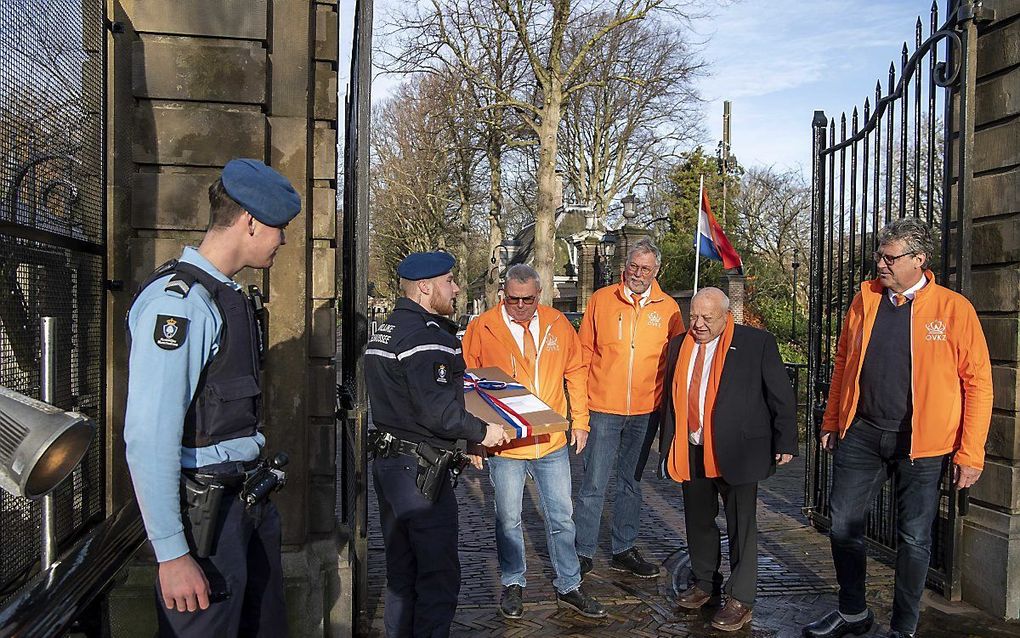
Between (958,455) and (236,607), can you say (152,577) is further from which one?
(958,455)

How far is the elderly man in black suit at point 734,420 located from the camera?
4762 millimetres

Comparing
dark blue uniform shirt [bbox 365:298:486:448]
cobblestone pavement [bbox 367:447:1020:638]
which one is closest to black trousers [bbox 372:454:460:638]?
dark blue uniform shirt [bbox 365:298:486:448]

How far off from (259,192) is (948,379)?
11.4 ft

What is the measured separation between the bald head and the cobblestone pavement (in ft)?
5.30

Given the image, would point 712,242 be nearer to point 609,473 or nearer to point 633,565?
point 609,473

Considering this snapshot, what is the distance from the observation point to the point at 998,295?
5.03 m

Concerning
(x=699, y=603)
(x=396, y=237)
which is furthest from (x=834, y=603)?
(x=396, y=237)

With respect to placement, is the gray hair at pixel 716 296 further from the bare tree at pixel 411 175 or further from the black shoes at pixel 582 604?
the bare tree at pixel 411 175

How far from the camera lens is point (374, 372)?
12.6 ft

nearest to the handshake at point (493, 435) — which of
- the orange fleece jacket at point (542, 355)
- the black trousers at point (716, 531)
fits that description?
the orange fleece jacket at point (542, 355)

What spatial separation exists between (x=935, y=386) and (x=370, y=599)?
3456mm

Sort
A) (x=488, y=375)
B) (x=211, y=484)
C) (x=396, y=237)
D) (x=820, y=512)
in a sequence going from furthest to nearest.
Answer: (x=396, y=237), (x=820, y=512), (x=488, y=375), (x=211, y=484)

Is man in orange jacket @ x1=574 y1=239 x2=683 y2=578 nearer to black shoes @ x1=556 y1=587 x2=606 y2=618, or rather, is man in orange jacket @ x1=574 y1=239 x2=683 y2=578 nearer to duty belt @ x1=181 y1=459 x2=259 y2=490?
black shoes @ x1=556 y1=587 x2=606 y2=618

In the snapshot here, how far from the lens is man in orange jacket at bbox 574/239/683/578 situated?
566 cm
